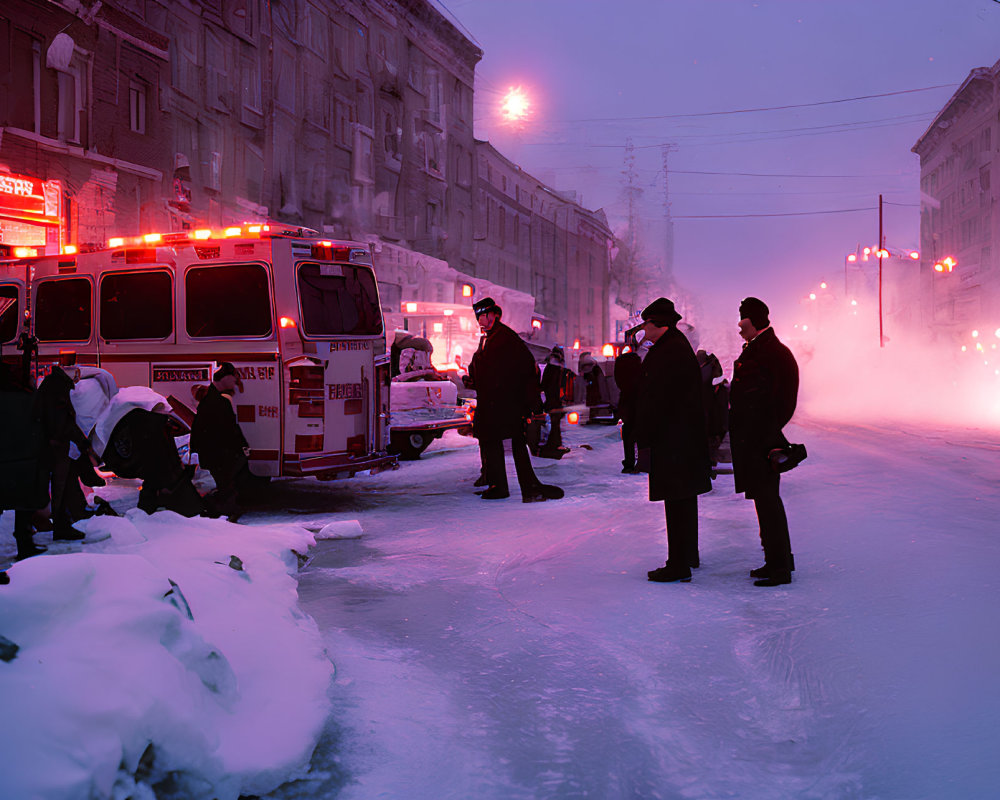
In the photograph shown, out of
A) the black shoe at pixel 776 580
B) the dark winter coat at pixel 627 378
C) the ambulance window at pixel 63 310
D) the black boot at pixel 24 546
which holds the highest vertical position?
the ambulance window at pixel 63 310

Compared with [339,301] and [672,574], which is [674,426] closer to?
[672,574]

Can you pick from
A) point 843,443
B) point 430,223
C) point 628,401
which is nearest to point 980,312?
point 430,223

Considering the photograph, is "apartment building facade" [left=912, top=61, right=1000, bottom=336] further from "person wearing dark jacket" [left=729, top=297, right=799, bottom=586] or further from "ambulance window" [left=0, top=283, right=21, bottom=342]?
"person wearing dark jacket" [left=729, top=297, right=799, bottom=586]

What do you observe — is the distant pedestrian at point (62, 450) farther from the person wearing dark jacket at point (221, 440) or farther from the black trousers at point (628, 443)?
the black trousers at point (628, 443)

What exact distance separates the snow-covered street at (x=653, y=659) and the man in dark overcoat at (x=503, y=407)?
1058 mm

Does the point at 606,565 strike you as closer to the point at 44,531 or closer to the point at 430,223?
the point at 44,531

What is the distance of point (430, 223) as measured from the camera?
44406 mm

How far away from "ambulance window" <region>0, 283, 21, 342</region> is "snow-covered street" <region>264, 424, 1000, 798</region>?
5.33 m

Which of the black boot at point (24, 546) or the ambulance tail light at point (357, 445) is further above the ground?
the ambulance tail light at point (357, 445)

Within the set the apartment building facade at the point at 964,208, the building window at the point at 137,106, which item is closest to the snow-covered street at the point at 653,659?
the building window at the point at 137,106

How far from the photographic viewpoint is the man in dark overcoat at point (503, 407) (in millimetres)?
9742

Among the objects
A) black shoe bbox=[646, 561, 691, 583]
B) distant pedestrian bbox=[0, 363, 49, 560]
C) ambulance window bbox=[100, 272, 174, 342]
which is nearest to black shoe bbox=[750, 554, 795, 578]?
black shoe bbox=[646, 561, 691, 583]

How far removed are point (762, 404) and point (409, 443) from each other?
8970mm

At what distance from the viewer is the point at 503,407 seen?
32.0ft
